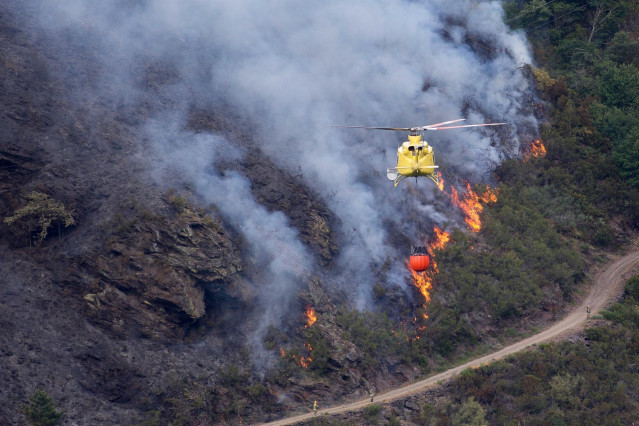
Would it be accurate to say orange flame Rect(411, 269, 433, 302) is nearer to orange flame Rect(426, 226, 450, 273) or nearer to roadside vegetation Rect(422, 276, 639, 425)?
orange flame Rect(426, 226, 450, 273)

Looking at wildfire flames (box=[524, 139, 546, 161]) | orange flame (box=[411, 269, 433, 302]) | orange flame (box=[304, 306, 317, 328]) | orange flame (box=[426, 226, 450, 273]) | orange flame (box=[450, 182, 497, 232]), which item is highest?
wildfire flames (box=[524, 139, 546, 161])

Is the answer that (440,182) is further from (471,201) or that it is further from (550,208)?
(550,208)

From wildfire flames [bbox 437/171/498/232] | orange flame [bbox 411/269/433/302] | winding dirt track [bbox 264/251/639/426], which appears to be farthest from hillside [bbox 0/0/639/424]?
winding dirt track [bbox 264/251/639/426]

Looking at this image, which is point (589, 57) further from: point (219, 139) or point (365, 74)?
point (219, 139)

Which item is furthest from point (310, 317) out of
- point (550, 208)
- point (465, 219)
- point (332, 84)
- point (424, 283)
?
point (550, 208)

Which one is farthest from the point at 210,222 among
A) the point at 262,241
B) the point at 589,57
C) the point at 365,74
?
the point at 589,57

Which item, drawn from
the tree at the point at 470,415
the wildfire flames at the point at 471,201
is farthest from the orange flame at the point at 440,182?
the tree at the point at 470,415
